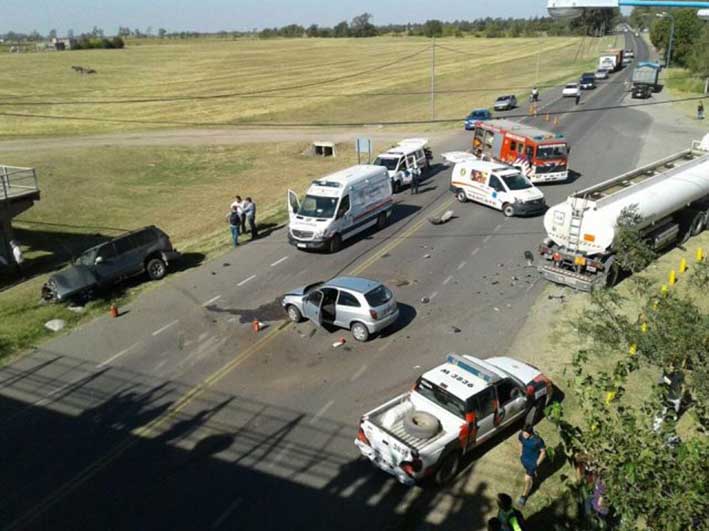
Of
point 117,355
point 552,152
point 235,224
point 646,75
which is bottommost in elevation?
point 117,355

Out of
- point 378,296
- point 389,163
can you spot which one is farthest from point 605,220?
point 389,163

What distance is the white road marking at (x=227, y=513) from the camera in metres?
10.2

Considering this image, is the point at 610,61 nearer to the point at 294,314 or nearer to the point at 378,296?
the point at 378,296

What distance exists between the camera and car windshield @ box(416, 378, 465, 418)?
36.6ft

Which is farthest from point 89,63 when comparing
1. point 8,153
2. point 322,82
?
point 8,153

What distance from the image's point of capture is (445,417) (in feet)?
36.6

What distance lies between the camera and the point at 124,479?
447 inches

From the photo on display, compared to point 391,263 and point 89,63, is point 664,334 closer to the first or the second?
point 391,263

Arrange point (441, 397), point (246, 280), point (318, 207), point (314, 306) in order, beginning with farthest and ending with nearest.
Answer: point (318, 207) → point (246, 280) → point (314, 306) → point (441, 397)

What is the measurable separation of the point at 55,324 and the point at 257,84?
79.1m

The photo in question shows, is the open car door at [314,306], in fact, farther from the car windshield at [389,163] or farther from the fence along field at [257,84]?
the fence along field at [257,84]

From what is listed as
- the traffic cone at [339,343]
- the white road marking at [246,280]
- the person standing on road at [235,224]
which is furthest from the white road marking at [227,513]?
the person standing on road at [235,224]

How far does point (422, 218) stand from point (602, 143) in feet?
71.7

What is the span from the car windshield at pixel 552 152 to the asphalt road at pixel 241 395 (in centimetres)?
837
